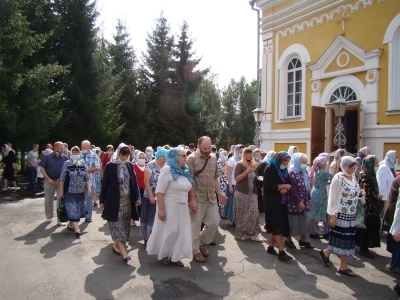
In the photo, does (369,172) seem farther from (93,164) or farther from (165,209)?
(93,164)

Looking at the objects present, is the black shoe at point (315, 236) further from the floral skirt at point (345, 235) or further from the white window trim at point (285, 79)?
the white window trim at point (285, 79)

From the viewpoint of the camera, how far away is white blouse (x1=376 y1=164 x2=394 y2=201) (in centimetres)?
750

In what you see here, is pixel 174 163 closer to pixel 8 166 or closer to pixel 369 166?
pixel 369 166

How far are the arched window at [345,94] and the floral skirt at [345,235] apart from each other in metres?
9.12

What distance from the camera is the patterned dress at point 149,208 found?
6574mm

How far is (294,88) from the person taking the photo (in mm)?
15875

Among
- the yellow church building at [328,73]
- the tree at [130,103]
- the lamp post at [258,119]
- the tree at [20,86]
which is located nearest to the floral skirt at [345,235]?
the yellow church building at [328,73]

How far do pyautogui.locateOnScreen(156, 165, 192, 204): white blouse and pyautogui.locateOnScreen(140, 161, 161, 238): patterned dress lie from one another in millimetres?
1176

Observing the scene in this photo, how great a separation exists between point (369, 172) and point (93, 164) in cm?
632

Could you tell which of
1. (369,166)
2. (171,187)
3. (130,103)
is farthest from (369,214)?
(130,103)

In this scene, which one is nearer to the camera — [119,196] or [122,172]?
[119,196]

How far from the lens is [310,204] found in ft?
22.6

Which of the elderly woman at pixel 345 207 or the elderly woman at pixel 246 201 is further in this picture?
the elderly woman at pixel 246 201

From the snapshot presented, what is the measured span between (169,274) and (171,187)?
4.14ft
